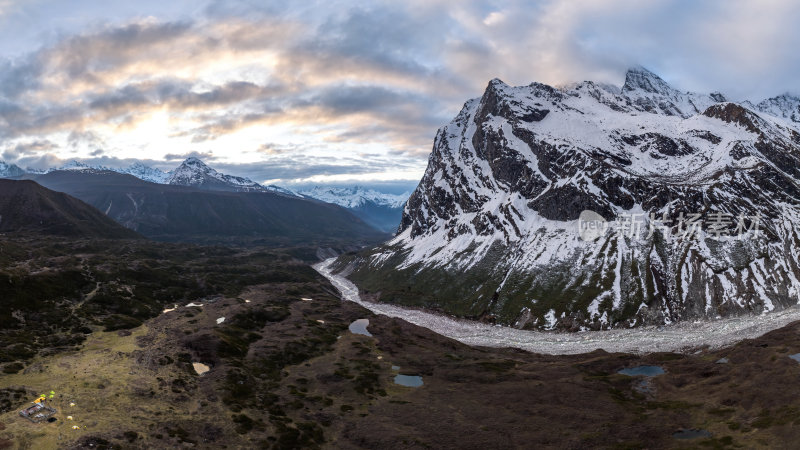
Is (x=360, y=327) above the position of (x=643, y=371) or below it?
below

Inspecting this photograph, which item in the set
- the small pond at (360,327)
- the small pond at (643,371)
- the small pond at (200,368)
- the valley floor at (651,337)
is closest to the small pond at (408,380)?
the small pond at (360,327)

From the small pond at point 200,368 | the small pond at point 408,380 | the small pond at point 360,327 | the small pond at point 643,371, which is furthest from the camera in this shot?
the small pond at point 360,327

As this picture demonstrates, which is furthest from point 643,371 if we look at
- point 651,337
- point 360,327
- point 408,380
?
point 360,327

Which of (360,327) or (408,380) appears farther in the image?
(360,327)

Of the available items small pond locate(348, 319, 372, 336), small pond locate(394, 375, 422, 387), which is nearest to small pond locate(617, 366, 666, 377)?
small pond locate(394, 375, 422, 387)

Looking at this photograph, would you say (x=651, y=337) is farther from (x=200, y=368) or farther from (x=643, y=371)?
(x=200, y=368)

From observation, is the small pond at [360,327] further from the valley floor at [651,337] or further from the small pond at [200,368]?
the small pond at [200,368]

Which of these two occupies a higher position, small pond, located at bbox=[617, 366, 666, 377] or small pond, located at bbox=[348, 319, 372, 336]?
small pond, located at bbox=[617, 366, 666, 377]

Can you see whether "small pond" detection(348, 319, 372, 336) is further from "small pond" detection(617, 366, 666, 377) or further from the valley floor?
"small pond" detection(617, 366, 666, 377)

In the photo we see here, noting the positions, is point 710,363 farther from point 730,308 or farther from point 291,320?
point 291,320
